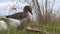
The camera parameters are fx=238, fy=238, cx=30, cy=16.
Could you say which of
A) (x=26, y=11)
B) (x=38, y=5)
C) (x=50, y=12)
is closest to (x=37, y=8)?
(x=38, y=5)

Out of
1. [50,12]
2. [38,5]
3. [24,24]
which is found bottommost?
[24,24]

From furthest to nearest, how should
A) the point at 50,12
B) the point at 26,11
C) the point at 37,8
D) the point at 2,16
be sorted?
1. the point at 26,11
2. the point at 2,16
3. the point at 50,12
4. the point at 37,8

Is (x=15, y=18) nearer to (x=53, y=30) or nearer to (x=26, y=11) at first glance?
(x=26, y=11)

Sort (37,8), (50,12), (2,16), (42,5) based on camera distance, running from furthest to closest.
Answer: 1. (2,16)
2. (50,12)
3. (42,5)
4. (37,8)

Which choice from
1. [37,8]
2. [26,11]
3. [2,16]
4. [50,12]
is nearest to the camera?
[37,8]

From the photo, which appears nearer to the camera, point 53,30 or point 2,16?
point 53,30

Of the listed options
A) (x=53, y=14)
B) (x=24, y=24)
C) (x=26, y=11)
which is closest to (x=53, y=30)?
(x=53, y=14)

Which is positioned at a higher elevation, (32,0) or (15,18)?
(32,0)

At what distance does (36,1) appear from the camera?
14.3 feet

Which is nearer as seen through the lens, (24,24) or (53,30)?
(53,30)

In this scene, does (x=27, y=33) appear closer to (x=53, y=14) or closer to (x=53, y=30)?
(x=53, y=30)

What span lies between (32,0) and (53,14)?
1.04 meters

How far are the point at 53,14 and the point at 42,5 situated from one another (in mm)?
821

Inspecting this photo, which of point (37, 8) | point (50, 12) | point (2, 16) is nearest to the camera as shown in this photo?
point (37, 8)
